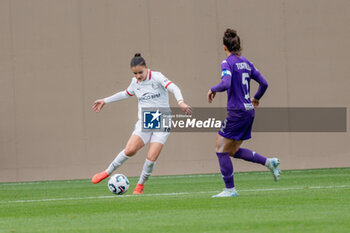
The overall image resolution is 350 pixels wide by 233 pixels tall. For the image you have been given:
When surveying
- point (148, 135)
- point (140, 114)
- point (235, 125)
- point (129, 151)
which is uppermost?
point (235, 125)

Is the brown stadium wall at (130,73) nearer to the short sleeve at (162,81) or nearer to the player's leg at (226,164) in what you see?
the short sleeve at (162,81)

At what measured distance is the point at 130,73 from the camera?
16203mm

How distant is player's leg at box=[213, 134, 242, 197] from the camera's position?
8.72 m

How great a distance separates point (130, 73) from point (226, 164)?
7.78 m

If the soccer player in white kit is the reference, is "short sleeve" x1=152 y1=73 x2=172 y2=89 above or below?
above

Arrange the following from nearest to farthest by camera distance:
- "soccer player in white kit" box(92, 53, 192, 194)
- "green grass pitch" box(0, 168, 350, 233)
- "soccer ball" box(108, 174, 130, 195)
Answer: "green grass pitch" box(0, 168, 350, 233) → "soccer ball" box(108, 174, 130, 195) → "soccer player in white kit" box(92, 53, 192, 194)

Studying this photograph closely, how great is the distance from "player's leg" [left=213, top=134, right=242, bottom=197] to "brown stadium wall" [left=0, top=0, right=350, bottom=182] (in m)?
7.49

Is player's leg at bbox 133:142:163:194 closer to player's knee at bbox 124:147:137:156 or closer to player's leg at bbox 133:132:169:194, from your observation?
player's leg at bbox 133:132:169:194

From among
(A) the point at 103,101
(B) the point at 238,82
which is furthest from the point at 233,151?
(A) the point at 103,101

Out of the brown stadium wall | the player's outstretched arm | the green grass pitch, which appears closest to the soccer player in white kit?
the player's outstretched arm

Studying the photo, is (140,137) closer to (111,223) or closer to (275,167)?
(275,167)

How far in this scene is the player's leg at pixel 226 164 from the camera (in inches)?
343

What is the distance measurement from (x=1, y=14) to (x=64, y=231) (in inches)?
418

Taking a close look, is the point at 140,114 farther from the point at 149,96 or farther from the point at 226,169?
the point at 226,169
